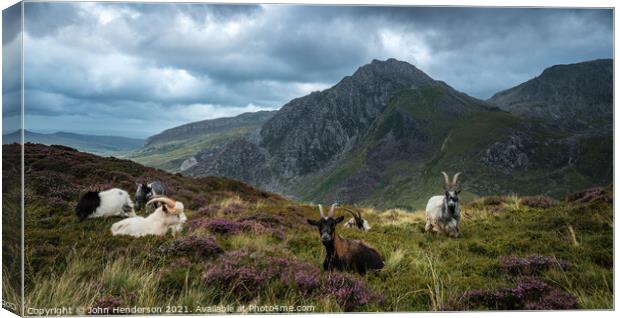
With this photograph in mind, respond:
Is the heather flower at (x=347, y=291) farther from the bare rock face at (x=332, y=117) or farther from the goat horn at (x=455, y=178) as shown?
the goat horn at (x=455, y=178)

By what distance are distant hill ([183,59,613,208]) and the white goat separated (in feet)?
3.39

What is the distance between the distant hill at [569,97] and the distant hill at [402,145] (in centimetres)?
5

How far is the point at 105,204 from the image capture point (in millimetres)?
10594

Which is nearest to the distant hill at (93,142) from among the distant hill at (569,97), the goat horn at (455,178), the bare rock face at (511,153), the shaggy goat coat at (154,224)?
the shaggy goat coat at (154,224)

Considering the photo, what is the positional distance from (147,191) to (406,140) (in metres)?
6.27

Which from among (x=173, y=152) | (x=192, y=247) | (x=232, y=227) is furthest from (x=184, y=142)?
(x=192, y=247)

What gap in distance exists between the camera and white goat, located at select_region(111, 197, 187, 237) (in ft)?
33.6

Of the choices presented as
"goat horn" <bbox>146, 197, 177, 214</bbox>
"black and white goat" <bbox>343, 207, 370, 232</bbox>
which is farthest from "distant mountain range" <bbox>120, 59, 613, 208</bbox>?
"goat horn" <bbox>146, 197, 177, 214</bbox>

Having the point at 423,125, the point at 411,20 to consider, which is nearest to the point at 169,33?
the point at 411,20

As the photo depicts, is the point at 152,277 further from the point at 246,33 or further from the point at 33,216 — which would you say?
the point at 246,33

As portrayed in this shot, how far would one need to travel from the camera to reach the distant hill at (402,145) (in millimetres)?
11383

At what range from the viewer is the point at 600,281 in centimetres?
971

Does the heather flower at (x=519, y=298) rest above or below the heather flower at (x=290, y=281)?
below

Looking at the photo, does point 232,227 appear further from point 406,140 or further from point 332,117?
point 406,140
